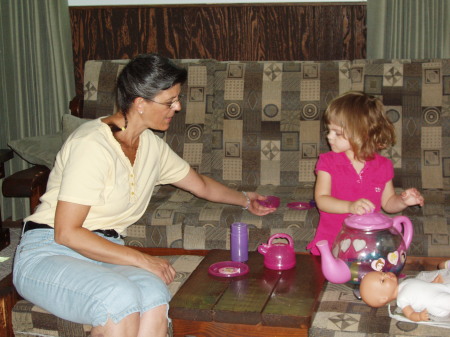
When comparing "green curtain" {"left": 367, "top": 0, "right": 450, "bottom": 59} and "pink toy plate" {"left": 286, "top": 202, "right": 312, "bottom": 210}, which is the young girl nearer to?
"pink toy plate" {"left": 286, "top": 202, "right": 312, "bottom": 210}

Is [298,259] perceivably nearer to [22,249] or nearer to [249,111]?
[22,249]

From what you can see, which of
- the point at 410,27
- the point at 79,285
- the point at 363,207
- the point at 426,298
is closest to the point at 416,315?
the point at 426,298

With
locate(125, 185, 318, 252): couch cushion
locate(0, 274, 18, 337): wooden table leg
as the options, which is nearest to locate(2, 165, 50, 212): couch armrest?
locate(125, 185, 318, 252): couch cushion

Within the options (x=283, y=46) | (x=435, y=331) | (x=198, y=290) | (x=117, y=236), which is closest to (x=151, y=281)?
(x=198, y=290)

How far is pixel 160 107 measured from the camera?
2.21 meters

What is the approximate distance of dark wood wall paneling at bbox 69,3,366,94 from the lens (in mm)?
3951

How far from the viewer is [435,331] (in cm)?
176

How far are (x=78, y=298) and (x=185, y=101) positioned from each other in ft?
5.70

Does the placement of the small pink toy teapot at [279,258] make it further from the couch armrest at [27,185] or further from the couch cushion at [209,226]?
the couch armrest at [27,185]

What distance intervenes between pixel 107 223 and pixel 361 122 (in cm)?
99

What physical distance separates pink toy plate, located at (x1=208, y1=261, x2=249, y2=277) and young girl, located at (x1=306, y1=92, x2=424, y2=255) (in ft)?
1.40

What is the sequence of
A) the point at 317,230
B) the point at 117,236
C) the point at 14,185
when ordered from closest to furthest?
the point at 117,236 < the point at 317,230 < the point at 14,185

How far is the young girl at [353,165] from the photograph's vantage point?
2346 mm

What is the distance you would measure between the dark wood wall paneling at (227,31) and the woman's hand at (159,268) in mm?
2270
